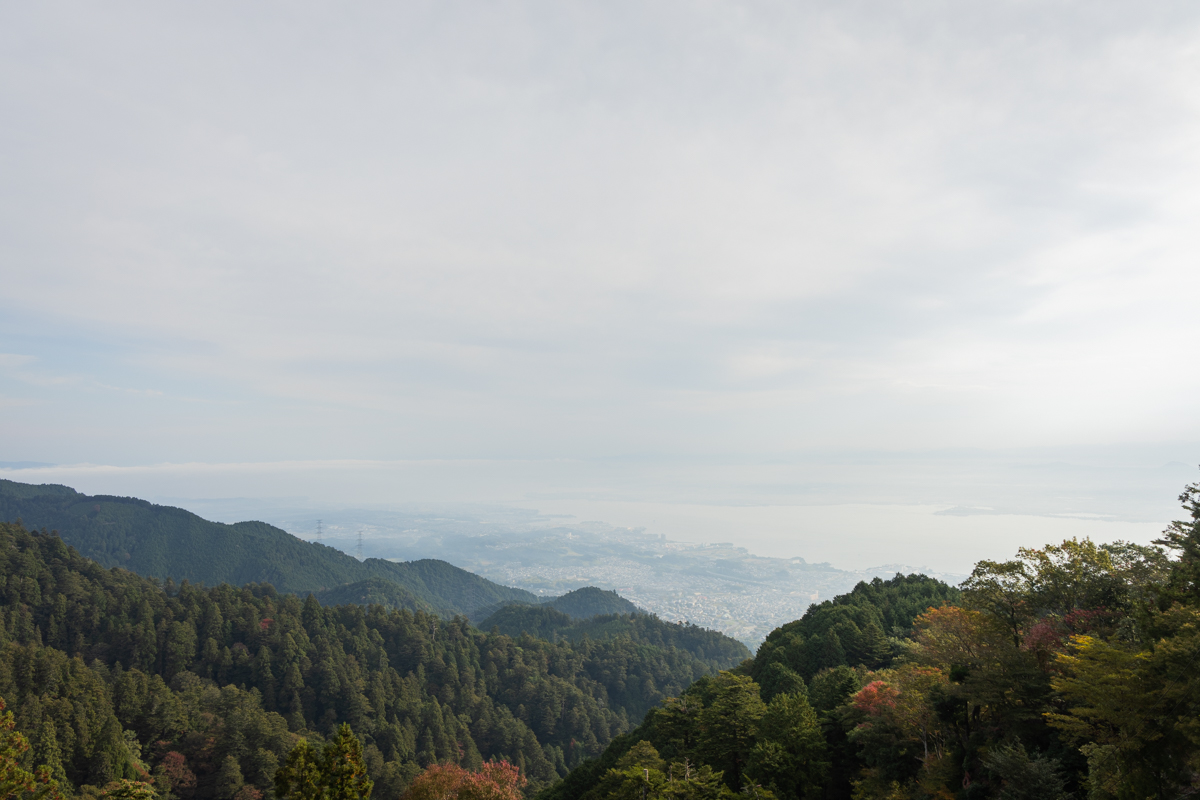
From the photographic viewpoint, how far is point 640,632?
17788 cm

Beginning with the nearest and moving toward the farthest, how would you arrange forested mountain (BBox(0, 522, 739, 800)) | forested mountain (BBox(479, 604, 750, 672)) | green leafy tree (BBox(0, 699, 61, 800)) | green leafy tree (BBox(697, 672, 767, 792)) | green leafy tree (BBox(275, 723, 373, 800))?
1. green leafy tree (BBox(275, 723, 373, 800))
2. green leafy tree (BBox(0, 699, 61, 800))
3. green leafy tree (BBox(697, 672, 767, 792))
4. forested mountain (BBox(0, 522, 739, 800))
5. forested mountain (BBox(479, 604, 750, 672))

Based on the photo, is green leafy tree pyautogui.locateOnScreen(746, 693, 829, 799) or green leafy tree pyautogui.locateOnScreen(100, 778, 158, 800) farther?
green leafy tree pyautogui.locateOnScreen(746, 693, 829, 799)

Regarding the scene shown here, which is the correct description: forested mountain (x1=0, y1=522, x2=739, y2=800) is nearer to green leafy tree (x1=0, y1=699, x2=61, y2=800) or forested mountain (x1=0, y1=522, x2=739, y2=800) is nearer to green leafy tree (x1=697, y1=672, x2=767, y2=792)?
green leafy tree (x1=0, y1=699, x2=61, y2=800)

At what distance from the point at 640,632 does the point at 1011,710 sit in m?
168

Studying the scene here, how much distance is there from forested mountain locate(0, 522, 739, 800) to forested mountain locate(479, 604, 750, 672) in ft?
97.5

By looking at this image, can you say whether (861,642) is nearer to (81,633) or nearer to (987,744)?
(987,744)

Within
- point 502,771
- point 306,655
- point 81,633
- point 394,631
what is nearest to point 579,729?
point 394,631

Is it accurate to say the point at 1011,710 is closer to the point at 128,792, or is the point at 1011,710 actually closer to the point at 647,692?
Answer: the point at 128,792

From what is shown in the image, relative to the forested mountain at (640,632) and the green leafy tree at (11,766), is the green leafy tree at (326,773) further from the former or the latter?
the forested mountain at (640,632)

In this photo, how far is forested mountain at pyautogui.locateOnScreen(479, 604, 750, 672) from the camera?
170250 millimetres

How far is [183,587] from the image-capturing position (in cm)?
11669

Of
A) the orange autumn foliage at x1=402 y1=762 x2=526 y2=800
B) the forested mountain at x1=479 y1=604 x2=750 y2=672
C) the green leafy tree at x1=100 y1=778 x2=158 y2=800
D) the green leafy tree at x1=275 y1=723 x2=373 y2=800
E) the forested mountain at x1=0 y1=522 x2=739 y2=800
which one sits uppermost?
the green leafy tree at x1=275 y1=723 x2=373 y2=800

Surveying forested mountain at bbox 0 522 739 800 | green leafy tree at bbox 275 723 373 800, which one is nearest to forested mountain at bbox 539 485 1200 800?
green leafy tree at bbox 275 723 373 800

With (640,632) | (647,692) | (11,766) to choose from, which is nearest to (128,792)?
(11,766)
